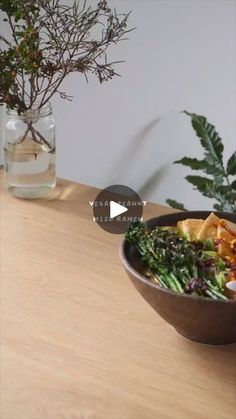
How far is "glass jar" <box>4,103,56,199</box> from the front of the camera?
52.3 inches

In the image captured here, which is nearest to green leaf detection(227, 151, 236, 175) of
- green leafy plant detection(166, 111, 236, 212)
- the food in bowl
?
green leafy plant detection(166, 111, 236, 212)

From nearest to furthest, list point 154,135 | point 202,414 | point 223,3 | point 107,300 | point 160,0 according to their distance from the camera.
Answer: point 202,414 < point 107,300 < point 223,3 < point 160,0 < point 154,135

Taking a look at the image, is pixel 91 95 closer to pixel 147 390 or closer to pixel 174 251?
pixel 174 251

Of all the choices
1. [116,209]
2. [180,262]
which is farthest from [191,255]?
[116,209]

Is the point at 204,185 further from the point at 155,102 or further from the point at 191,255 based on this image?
the point at 191,255

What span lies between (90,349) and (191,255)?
0.62 ft

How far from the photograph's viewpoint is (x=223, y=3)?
5.32 feet

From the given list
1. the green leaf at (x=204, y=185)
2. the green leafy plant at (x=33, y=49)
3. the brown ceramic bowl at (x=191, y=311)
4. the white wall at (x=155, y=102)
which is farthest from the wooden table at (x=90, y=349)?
the white wall at (x=155, y=102)

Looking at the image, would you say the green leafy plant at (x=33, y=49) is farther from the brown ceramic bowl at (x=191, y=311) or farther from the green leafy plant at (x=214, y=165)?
the brown ceramic bowl at (x=191, y=311)

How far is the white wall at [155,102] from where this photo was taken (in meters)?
1.69

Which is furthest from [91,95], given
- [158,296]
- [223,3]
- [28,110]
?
[158,296]

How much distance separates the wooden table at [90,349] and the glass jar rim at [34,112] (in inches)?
10.9

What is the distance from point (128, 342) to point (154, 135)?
3.56 ft

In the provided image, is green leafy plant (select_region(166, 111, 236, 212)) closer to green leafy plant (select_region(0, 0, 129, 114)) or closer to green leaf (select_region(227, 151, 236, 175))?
green leaf (select_region(227, 151, 236, 175))
